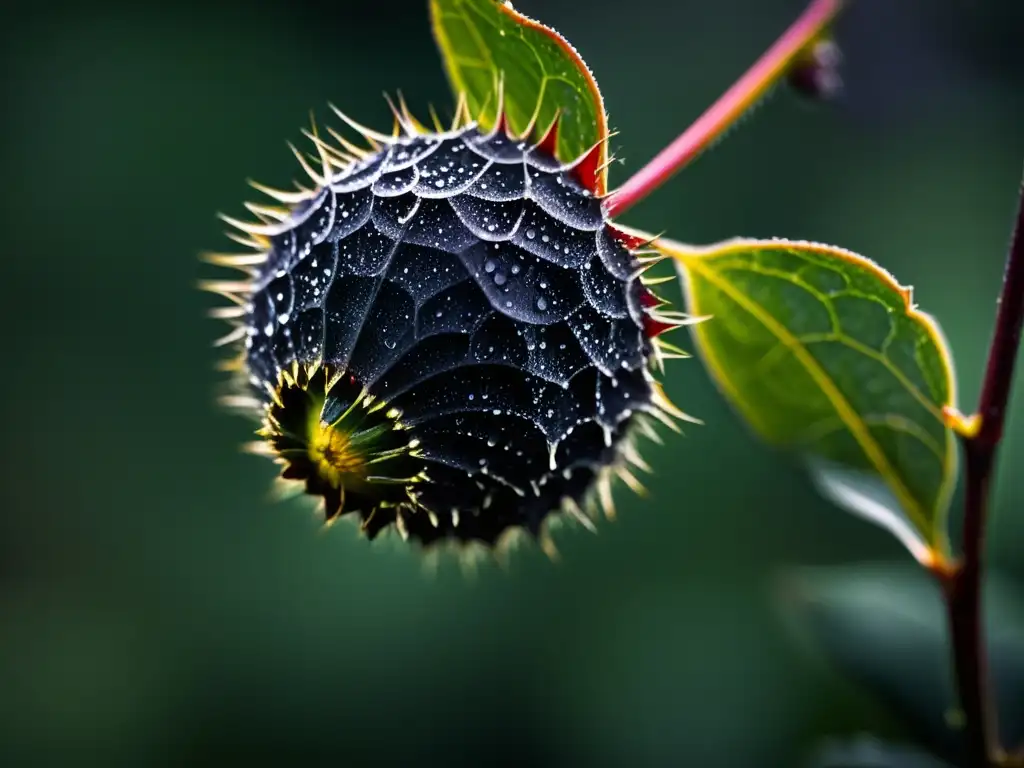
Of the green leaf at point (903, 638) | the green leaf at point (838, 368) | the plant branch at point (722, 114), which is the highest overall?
the plant branch at point (722, 114)

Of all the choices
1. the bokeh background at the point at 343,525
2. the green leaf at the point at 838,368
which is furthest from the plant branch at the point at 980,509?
the bokeh background at the point at 343,525

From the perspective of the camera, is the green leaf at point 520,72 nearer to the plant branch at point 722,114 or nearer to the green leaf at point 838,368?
the plant branch at point 722,114

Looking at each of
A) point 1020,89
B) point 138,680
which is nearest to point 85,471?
point 138,680

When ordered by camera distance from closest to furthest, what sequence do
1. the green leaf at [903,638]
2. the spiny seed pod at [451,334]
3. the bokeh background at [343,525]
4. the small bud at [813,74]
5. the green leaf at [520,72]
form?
the spiny seed pod at [451,334]
the green leaf at [520,72]
the small bud at [813,74]
the green leaf at [903,638]
the bokeh background at [343,525]

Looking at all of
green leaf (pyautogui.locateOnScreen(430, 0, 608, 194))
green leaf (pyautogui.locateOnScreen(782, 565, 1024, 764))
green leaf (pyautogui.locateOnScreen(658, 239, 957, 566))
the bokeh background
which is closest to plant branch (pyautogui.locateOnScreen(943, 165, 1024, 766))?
Result: green leaf (pyautogui.locateOnScreen(658, 239, 957, 566))

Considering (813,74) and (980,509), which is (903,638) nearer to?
(980,509)

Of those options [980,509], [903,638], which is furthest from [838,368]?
[903,638]

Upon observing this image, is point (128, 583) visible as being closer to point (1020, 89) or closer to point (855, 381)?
point (855, 381)
